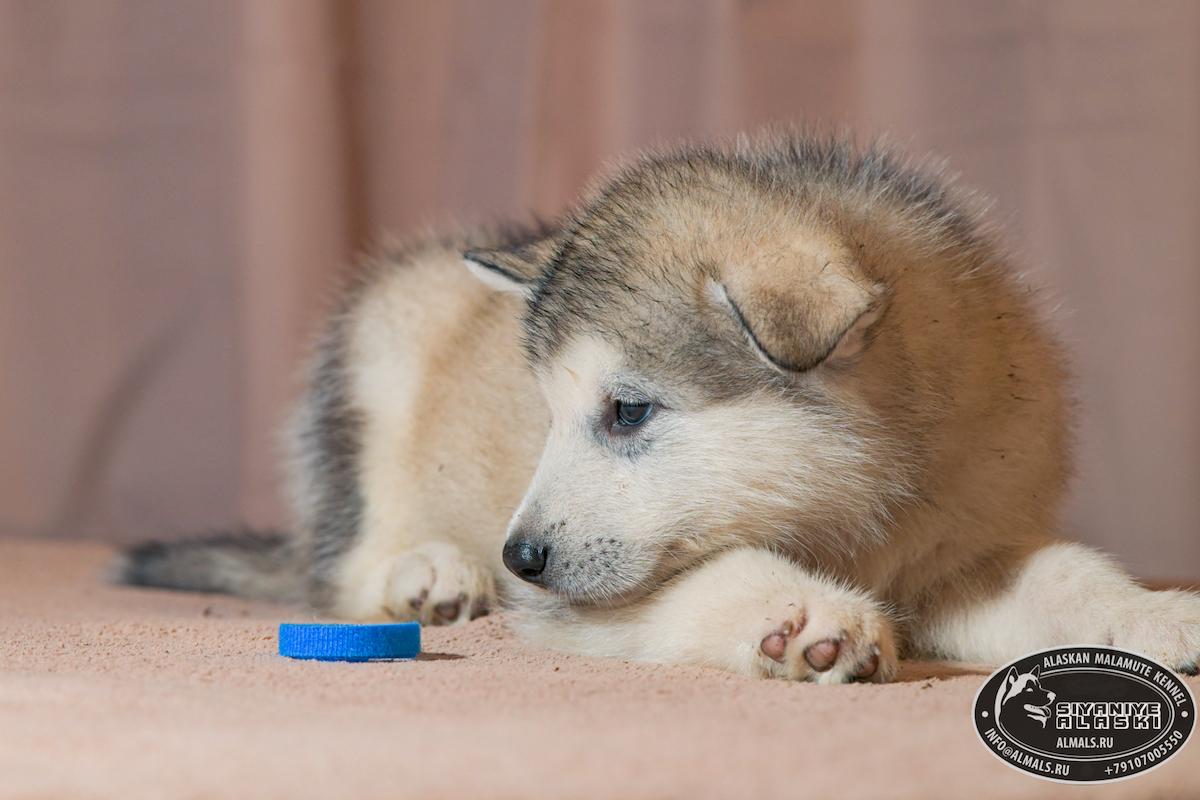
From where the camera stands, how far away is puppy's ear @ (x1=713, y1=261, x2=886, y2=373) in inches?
82.5

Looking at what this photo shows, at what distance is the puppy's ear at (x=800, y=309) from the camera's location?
210 centimetres

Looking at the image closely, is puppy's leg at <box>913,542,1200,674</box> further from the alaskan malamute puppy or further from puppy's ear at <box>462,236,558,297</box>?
puppy's ear at <box>462,236,558,297</box>

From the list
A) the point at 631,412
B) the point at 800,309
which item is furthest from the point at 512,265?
the point at 800,309

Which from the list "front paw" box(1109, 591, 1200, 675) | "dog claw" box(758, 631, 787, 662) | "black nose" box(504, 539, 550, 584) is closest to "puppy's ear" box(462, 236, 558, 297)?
"black nose" box(504, 539, 550, 584)

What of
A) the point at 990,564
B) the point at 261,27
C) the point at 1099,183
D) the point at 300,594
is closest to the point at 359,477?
the point at 300,594

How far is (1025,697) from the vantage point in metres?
1.80

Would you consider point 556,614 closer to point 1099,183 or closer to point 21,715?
point 21,715

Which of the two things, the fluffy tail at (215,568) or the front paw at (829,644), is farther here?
the fluffy tail at (215,568)

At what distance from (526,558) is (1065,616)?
919 mm

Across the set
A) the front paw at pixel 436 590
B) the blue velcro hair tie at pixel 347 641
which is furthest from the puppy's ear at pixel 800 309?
the front paw at pixel 436 590

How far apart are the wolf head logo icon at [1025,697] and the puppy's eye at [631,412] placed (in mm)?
751

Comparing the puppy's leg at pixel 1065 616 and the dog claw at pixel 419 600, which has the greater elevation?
the puppy's leg at pixel 1065 616

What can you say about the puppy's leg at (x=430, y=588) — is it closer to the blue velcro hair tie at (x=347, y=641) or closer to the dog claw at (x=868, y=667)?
the blue velcro hair tie at (x=347, y=641)

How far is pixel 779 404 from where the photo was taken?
229 cm
